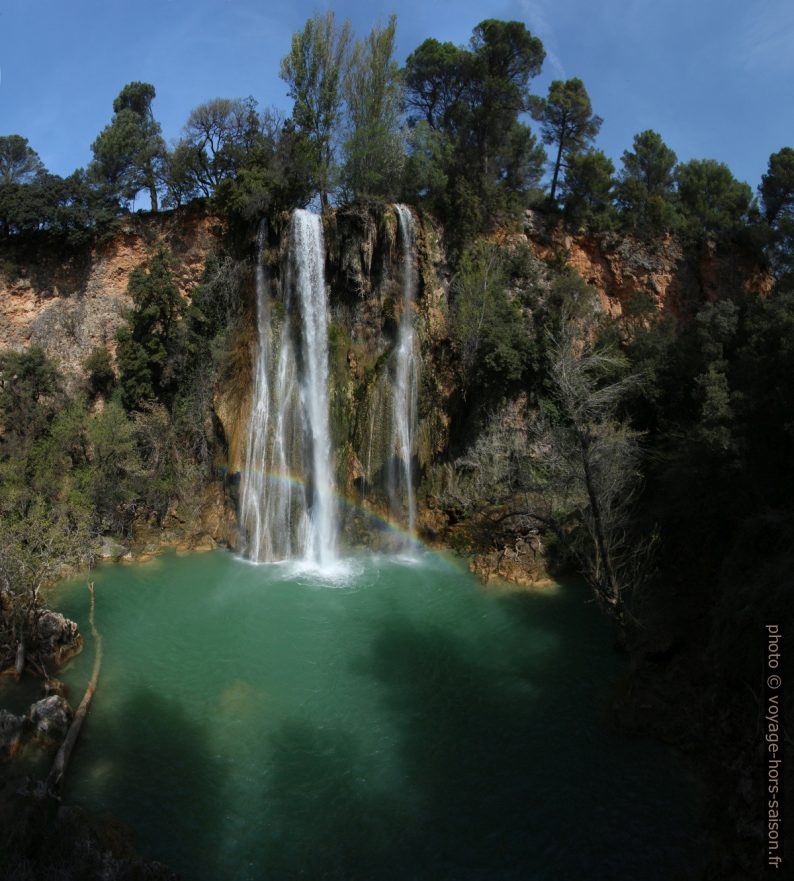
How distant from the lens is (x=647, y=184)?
95.3 feet

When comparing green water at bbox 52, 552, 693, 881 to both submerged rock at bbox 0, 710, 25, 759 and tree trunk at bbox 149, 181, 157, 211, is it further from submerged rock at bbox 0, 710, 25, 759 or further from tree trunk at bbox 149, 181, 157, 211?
tree trunk at bbox 149, 181, 157, 211

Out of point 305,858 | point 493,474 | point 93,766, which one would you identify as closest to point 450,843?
point 305,858

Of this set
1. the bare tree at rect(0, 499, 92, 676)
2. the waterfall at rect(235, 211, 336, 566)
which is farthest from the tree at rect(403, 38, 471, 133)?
the bare tree at rect(0, 499, 92, 676)

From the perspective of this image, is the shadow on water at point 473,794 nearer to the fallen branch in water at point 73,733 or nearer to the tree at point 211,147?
the fallen branch in water at point 73,733

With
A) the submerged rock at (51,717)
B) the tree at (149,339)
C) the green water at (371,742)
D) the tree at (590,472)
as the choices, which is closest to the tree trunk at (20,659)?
the green water at (371,742)

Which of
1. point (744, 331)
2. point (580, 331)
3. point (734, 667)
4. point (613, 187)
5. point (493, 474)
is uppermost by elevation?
point (613, 187)

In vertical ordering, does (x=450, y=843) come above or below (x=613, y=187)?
below

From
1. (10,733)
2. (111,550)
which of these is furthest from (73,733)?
(111,550)

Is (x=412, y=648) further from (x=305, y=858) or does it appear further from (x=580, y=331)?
(x=580, y=331)

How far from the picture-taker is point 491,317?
2269cm

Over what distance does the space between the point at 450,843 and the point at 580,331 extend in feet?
63.1

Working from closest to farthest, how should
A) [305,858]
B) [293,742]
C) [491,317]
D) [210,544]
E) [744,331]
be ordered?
[305,858]
[293,742]
[744,331]
[210,544]
[491,317]

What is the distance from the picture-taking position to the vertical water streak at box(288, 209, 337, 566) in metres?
21.3

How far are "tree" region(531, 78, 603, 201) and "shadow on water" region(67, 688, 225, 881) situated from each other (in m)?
24.7
